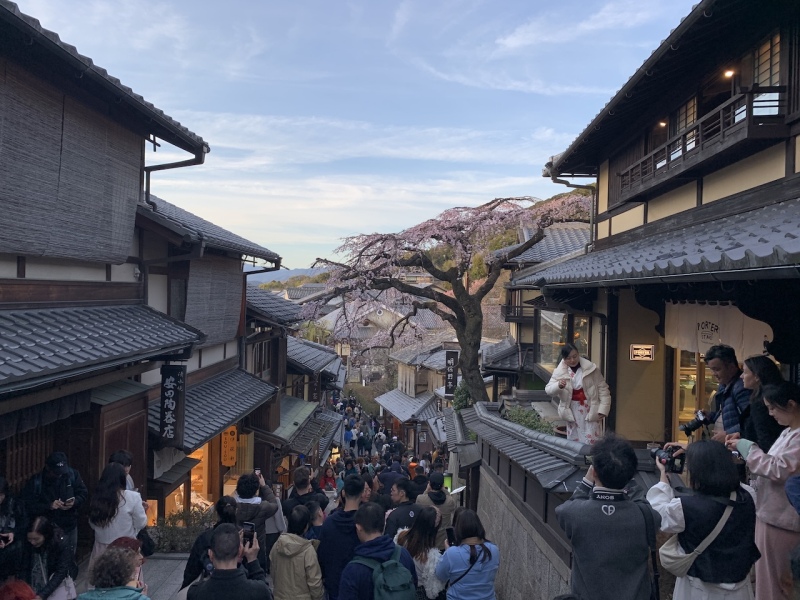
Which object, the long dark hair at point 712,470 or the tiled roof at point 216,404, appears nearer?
the long dark hair at point 712,470

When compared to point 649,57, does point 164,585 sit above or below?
below

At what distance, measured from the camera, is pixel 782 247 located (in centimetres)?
364

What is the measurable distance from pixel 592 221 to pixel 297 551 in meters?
10.8

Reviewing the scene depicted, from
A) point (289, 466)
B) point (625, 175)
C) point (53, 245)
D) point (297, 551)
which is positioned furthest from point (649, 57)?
point (289, 466)

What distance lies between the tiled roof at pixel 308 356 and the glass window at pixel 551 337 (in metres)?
9.24

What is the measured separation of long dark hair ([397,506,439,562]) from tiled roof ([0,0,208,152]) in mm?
6108

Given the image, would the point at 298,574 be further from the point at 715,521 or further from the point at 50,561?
the point at 715,521

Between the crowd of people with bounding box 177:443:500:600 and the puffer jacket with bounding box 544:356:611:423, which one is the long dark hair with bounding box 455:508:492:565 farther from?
the puffer jacket with bounding box 544:356:611:423

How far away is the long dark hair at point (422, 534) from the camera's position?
18.3 ft

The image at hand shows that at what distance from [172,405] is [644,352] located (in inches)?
329

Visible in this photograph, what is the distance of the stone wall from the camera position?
19.2ft

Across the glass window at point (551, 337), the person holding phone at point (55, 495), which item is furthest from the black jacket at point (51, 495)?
the glass window at point (551, 337)

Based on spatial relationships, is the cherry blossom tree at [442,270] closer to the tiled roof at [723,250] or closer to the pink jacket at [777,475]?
the tiled roof at [723,250]

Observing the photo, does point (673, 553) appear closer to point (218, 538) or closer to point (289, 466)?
point (218, 538)
